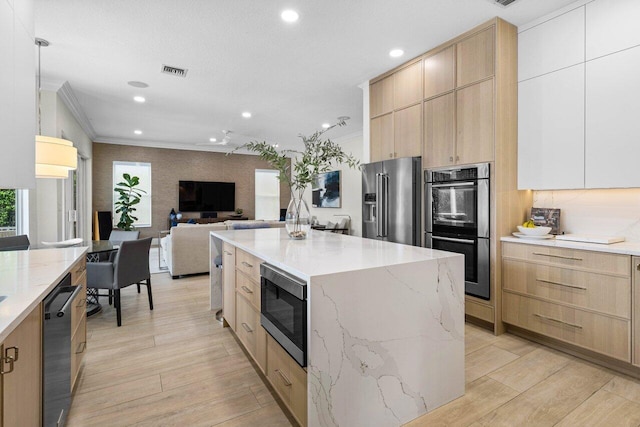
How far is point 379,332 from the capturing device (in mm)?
1616

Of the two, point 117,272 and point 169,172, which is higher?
point 169,172

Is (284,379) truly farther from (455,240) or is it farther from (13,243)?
(13,243)

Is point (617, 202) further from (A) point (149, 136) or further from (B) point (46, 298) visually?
(A) point (149, 136)

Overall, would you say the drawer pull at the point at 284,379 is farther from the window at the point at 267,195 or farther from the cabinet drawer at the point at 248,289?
the window at the point at 267,195

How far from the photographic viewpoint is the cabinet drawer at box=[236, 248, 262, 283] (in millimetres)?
2123

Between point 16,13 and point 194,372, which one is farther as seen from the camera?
point 194,372

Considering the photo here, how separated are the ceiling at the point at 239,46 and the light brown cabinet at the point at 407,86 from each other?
0.48ft

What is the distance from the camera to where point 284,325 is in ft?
5.60

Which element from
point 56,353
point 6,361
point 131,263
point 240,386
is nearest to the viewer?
point 6,361

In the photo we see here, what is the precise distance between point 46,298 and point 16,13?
1327 millimetres

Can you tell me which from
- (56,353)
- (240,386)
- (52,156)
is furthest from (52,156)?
(240,386)

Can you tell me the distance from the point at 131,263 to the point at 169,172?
6016 millimetres

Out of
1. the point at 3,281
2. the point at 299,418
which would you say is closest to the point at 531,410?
the point at 299,418

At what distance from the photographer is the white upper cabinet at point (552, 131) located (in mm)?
2650
